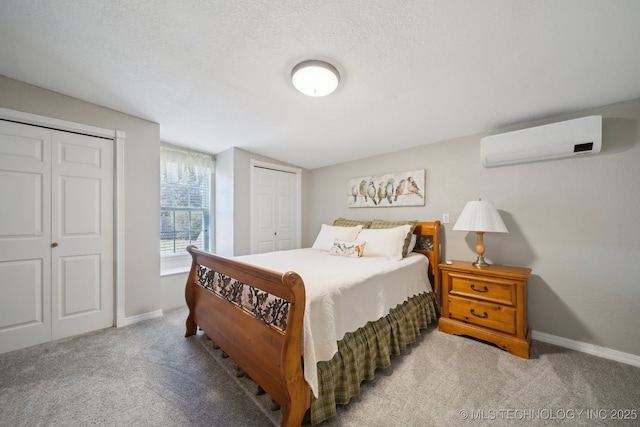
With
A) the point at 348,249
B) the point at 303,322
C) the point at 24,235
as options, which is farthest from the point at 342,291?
the point at 24,235

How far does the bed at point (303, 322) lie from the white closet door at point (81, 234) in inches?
38.1

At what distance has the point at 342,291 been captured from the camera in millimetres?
1546

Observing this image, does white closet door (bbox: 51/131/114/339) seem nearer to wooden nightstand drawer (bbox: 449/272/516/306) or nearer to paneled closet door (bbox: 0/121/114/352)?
paneled closet door (bbox: 0/121/114/352)

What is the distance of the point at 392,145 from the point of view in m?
3.05

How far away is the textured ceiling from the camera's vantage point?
1.28 meters

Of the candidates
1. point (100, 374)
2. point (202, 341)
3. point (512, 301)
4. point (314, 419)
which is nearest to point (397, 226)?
point (512, 301)

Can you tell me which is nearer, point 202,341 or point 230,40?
point 230,40

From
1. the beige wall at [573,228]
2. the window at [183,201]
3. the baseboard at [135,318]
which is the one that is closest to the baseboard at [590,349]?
the beige wall at [573,228]

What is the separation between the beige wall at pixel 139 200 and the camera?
244cm

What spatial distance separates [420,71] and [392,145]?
54.4 inches

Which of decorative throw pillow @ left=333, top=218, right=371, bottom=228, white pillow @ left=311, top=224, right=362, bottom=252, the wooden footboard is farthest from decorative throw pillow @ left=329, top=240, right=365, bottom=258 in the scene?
the wooden footboard

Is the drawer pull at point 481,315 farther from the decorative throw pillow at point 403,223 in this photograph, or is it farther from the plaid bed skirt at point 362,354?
the decorative throw pillow at point 403,223

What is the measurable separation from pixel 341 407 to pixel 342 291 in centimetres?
68

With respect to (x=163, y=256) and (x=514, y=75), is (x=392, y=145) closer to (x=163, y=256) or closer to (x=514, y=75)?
(x=514, y=75)
